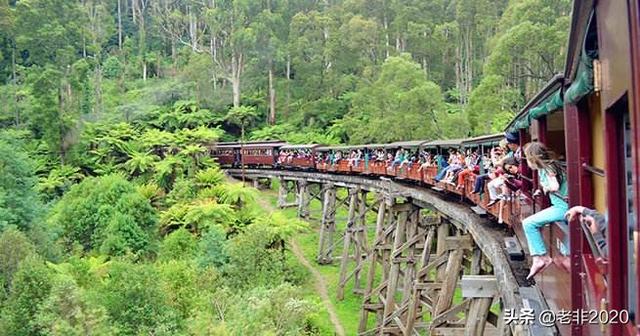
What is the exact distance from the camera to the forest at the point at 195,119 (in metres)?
11.3

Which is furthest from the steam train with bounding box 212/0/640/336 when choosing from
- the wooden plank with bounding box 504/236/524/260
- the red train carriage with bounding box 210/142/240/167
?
the red train carriage with bounding box 210/142/240/167

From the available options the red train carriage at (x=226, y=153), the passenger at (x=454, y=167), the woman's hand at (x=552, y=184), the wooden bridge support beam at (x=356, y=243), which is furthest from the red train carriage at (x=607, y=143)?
the red train carriage at (x=226, y=153)

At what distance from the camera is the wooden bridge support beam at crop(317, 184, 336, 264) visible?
1830 cm

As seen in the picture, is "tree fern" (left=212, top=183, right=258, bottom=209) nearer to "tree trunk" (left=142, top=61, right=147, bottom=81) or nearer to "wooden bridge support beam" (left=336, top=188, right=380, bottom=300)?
"wooden bridge support beam" (left=336, top=188, right=380, bottom=300)

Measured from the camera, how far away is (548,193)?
12.9 feet

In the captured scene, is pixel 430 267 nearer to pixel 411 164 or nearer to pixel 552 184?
pixel 411 164

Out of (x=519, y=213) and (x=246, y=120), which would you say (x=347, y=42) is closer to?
(x=246, y=120)

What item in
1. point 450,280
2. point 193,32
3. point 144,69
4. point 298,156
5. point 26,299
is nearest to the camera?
point 450,280

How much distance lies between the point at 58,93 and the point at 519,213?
26921 mm

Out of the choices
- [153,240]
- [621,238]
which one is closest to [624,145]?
[621,238]

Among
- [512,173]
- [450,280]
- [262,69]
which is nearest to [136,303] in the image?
[450,280]

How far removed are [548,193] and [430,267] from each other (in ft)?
19.4

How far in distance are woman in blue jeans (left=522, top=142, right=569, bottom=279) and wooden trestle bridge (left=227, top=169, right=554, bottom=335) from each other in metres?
0.46

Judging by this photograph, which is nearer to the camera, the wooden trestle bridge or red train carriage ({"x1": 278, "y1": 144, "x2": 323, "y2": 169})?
the wooden trestle bridge
